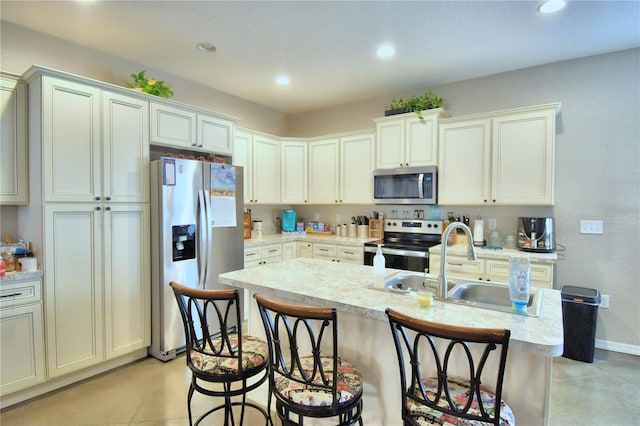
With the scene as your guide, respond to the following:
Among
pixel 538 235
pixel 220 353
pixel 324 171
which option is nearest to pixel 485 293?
pixel 220 353

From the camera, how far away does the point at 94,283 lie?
2.58 meters

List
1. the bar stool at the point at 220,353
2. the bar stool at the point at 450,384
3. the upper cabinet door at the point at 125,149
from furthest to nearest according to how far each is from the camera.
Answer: the upper cabinet door at the point at 125,149 → the bar stool at the point at 220,353 → the bar stool at the point at 450,384

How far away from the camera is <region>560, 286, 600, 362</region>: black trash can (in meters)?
2.84

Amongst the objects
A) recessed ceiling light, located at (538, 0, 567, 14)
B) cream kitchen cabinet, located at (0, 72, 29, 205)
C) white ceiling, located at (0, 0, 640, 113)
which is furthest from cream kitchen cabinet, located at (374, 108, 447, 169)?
cream kitchen cabinet, located at (0, 72, 29, 205)

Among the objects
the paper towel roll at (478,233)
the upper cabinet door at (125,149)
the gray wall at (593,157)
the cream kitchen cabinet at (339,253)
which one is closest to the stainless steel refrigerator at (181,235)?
the upper cabinet door at (125,149)

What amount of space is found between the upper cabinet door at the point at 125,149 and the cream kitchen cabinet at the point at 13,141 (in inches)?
20.5

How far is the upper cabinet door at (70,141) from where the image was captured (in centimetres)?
234

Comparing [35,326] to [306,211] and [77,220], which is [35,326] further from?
[306,211]

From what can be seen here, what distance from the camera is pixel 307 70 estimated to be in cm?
349

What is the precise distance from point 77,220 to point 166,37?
167 centimetres

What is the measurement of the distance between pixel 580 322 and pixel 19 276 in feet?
14.4

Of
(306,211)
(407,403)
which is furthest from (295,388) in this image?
(306,211)

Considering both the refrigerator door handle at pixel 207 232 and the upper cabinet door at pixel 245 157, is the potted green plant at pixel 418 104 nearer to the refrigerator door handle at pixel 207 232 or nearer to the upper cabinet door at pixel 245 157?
the upper cabinet door at pixel 245 157

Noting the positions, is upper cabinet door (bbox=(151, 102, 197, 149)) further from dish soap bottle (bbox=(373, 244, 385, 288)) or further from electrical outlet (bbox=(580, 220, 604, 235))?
electrical outlet (bbox=(580, 220, 604, 235))
